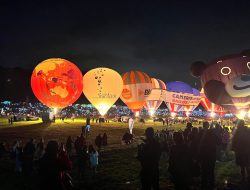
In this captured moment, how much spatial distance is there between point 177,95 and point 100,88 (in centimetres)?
1406

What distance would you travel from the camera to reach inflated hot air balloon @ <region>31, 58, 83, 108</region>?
1062 inches

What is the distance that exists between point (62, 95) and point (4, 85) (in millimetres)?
74551

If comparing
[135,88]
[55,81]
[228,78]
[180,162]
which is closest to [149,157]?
[180,162]

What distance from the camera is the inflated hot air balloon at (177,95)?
42.2 metres

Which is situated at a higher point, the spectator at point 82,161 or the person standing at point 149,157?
the person standing at point 149,157

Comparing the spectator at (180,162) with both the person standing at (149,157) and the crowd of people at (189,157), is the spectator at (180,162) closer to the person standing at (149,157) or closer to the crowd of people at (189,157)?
the crowd of people at (189,157)

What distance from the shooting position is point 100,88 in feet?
105

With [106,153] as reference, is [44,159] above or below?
above

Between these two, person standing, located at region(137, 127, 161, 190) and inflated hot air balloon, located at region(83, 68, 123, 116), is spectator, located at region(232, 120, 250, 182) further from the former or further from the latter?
inflated hot air balloon, located at region(83, 68, 123, 116)

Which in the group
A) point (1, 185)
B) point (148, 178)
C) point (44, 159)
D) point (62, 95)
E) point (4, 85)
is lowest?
point (1, 185)

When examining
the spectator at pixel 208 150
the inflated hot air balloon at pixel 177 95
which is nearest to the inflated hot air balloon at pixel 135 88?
the inflated hot air balloon at pixel 177 95

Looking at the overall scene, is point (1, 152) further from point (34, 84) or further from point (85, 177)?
point (34, 84)

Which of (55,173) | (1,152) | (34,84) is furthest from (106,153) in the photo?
(34,84)

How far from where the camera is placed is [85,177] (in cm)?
1130
